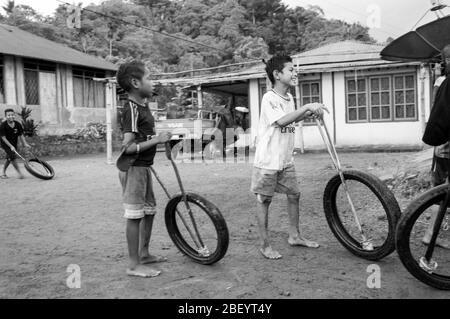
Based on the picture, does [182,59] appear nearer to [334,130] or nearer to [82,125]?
[82,125]

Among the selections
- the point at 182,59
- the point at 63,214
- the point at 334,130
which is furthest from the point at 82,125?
the point at 182,59

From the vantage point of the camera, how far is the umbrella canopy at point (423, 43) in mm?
5066

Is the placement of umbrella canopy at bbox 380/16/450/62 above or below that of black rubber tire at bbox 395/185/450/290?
above

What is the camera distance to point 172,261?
149 inches

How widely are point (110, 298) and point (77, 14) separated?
12614 millimetres

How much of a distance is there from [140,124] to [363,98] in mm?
12969

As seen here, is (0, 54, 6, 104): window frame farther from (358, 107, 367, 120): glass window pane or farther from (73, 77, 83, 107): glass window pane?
(358, 107, 367, 120): glass window pane

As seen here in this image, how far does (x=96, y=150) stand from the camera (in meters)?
19.2

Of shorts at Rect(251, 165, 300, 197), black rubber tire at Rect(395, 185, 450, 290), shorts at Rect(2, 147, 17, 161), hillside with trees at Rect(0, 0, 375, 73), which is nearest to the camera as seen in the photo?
black rubber tire at Rect(395, 185, 450, 290)

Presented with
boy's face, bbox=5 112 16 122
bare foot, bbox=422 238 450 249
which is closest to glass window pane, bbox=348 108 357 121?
boy's face, bbox=5 112 16 122

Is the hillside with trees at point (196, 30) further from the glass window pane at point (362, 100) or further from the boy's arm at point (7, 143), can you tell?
the boy's arm at point (7, 143)

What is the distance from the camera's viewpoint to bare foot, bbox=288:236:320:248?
3994 millimetres

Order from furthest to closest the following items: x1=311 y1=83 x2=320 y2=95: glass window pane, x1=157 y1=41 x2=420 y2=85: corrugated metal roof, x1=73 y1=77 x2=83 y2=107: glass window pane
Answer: x1=73 y1=77 x2=83 y2=107: glass window pane < x1=311 y1=83 x2=320 y2=95: glass window pane < x1=157 y1=41 x2=420 y2=85: corrugated metal roof

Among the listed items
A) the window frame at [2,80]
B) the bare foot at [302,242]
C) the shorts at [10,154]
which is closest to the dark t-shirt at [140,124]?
the bare foot at [302,242]
